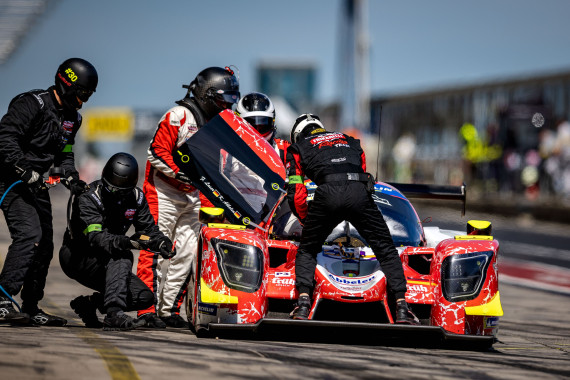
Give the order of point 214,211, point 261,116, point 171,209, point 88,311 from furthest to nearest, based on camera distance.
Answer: point 261,116
point 171,209
point 88,311
point 214,211

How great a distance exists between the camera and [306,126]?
7688 millimetres

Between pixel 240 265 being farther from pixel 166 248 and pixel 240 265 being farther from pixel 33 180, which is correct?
pixel 33 180

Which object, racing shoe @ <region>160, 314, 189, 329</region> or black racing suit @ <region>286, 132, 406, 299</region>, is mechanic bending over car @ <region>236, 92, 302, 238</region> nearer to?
black racing suit @ <region>286, 132, 406, 299</region>

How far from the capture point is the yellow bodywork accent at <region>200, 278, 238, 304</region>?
673cm

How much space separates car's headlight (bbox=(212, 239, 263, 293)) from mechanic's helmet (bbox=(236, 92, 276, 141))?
2.01 m

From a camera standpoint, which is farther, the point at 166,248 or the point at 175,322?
the point at 175,322

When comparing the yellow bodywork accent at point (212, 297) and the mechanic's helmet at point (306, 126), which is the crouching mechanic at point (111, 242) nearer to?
the yellow bodywork accent at point (212, 297)

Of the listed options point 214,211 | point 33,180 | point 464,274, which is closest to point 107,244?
point 33,180

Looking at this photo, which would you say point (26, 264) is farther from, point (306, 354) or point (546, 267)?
point (546, 267)

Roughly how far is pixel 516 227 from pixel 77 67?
17776mm

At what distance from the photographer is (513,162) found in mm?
27109

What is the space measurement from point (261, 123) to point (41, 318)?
263 cm

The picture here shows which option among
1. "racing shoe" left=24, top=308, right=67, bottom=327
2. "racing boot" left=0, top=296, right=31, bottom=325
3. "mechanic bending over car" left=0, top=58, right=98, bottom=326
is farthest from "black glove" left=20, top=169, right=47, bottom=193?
"racing shoe" left=24, top=308, right=67, bottom=327

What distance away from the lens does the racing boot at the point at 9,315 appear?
6.98 meters
